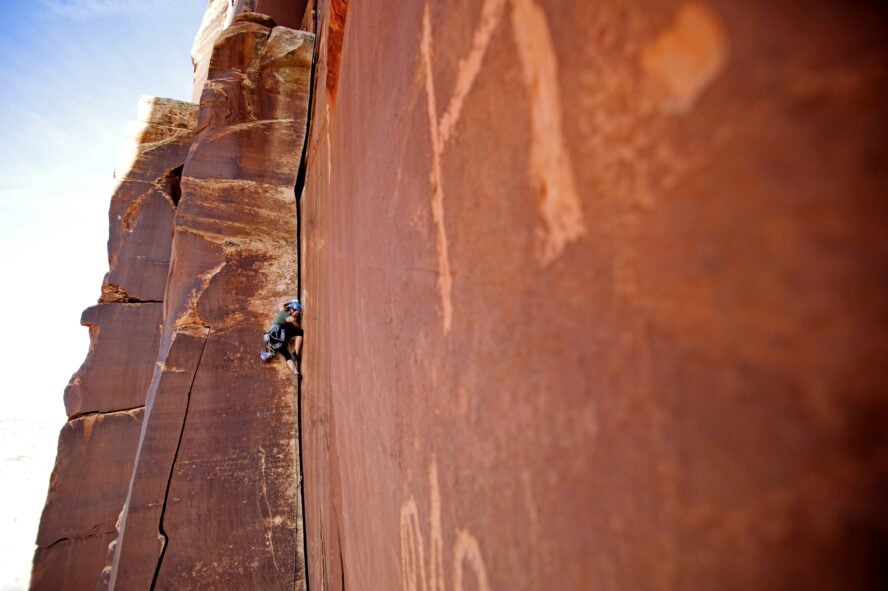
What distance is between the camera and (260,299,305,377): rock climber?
3.53 meters

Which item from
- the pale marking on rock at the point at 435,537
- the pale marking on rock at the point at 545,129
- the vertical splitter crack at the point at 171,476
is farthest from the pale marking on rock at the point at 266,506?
the pale marking on rock at the point at 545,129

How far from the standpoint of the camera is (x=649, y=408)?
0.41 m

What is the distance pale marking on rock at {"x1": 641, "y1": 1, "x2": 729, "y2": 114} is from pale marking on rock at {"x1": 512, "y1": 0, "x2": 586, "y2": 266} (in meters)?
0.14

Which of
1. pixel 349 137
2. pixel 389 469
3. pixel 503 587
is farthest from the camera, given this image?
pixel 349 137

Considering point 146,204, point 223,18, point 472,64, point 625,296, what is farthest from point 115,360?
point 625,296

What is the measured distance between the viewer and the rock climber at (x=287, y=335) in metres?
3.53

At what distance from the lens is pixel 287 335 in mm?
3594

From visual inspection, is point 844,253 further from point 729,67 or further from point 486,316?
point 486,316

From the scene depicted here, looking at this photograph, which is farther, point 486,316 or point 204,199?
point 204,199

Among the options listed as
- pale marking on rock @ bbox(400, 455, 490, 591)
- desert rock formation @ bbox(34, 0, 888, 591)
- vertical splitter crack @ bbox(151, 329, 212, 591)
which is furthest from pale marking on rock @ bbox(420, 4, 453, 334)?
vertical splitter crack @ bbox(151, 329, 212, 591)

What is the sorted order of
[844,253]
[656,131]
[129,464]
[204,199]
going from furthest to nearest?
[129,464] → [204,199] → [656,131] → [844,253]

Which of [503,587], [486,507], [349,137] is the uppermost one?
[349,137]

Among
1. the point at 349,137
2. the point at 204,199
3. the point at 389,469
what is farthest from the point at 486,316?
the point at 204,199

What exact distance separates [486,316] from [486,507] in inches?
12.2
